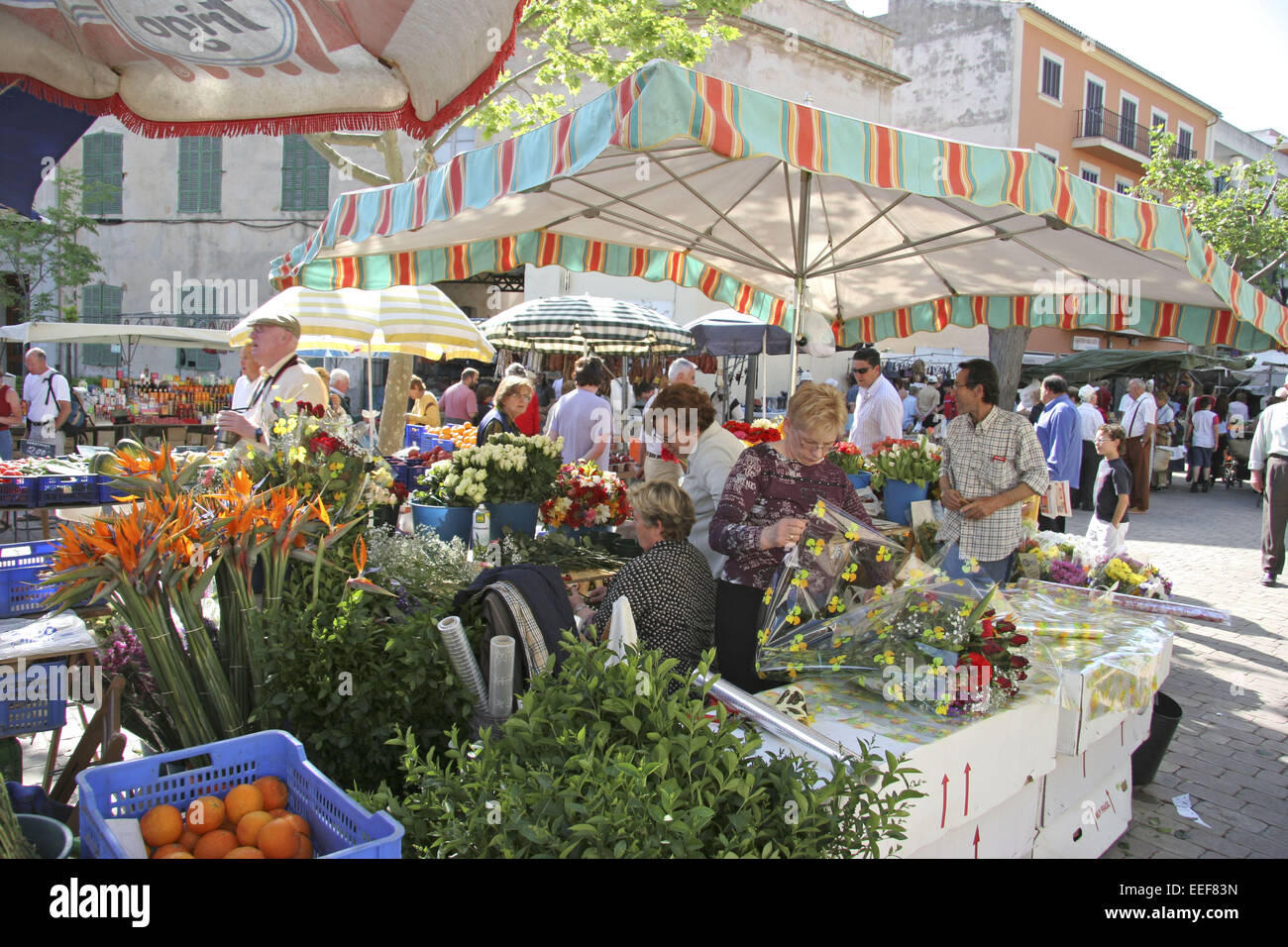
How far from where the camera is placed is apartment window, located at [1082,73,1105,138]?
91.9ft

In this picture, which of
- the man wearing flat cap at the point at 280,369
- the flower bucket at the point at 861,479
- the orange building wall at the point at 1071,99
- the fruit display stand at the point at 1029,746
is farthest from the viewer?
→ the orange building wall at the point at 1071,99

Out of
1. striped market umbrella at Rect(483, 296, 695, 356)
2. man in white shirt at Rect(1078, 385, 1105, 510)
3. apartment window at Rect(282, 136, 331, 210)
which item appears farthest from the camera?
apartment window at Rect(282, 136, 331, 210)

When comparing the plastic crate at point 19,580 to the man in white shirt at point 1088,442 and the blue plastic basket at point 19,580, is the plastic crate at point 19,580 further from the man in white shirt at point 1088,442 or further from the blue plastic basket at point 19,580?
the man in white shirt at point 1088,442

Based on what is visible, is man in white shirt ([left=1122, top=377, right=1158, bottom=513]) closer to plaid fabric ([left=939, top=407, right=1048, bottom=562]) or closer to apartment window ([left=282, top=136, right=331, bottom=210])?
plaid fabric ([left=939, top=407, right=1048, bottom=562])

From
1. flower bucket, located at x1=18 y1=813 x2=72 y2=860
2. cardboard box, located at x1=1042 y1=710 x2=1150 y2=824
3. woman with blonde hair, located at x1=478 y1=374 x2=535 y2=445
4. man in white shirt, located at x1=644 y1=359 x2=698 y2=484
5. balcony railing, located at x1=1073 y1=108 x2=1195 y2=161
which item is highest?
balcony railing, located at x1=1073 y1=108 x2=1195 y2=161

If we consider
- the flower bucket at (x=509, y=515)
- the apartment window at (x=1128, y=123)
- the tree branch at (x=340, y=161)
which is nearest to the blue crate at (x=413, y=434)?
the tree branch at (x=340, y=161)

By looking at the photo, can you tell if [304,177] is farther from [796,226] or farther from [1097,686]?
[1097,686]

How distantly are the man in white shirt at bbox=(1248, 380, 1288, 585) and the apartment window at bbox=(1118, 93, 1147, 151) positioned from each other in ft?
85.5

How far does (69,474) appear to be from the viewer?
6625 millimetres

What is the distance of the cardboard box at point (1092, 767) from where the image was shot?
3301 mm

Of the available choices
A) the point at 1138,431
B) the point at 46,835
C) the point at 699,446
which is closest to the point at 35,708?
the point at 46,835

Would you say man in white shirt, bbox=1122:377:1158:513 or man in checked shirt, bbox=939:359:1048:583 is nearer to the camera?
man in checked shirt, bbox=939:359:1048:583

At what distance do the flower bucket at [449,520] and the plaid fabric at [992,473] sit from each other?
2.69m

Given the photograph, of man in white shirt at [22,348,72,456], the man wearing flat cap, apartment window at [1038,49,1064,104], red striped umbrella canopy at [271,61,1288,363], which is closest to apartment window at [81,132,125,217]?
man in white shirt at [22,348,72,456]
